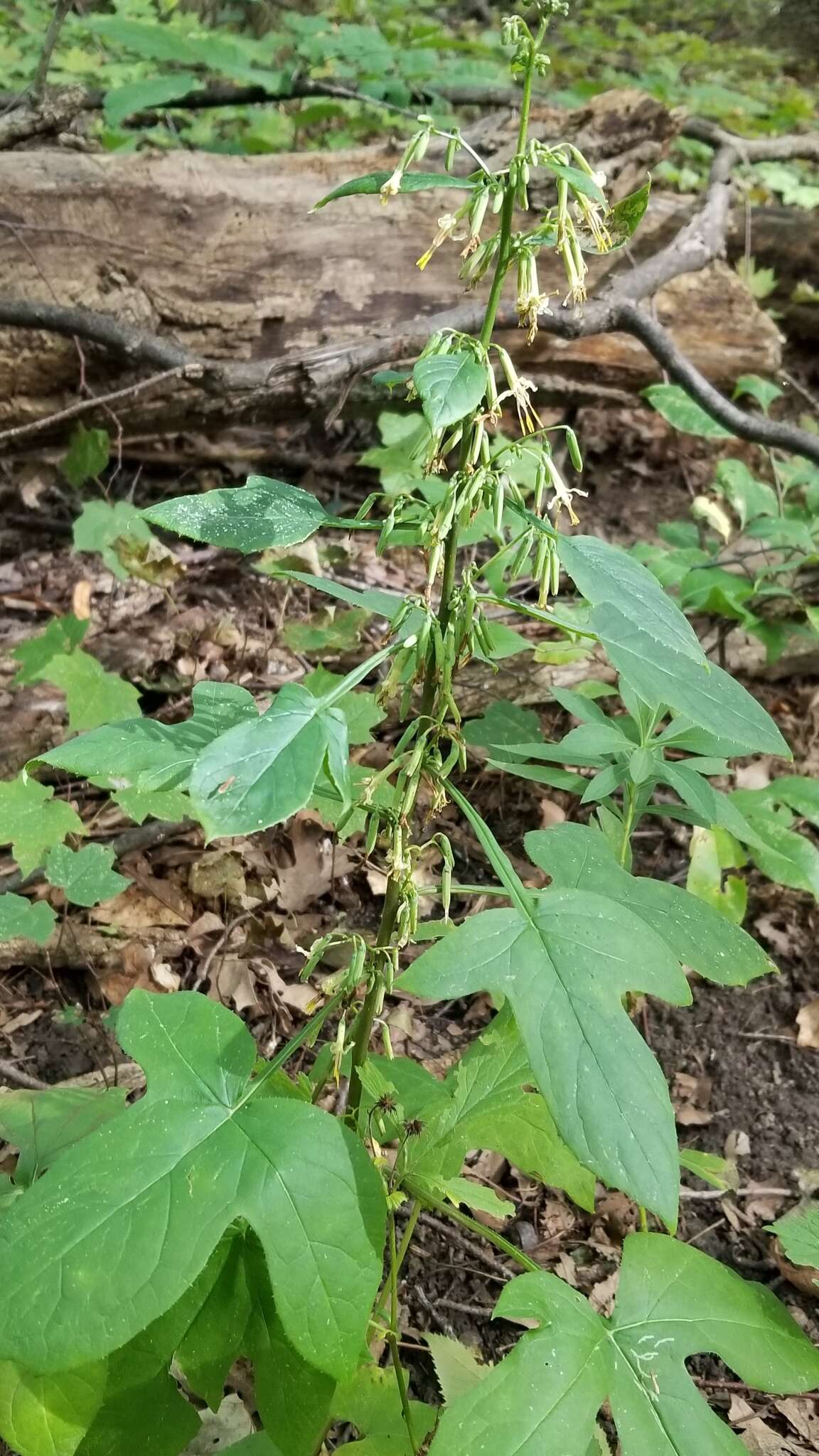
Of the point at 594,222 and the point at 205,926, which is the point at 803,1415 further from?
the point at 594,222

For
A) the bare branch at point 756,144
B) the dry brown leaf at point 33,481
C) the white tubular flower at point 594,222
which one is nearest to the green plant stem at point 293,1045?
the white tubular flower at point 594,222

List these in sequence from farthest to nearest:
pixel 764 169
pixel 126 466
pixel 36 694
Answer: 1. pixel 764 169
2. pixel 126 466
3. pixel 36 694

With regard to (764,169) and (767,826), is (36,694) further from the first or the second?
(764,169)

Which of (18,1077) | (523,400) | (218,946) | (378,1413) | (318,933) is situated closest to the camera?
(523,400)

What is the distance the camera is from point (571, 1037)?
108cm

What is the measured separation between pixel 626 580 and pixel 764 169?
587cm

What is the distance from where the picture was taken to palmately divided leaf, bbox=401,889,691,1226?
3.40 feet

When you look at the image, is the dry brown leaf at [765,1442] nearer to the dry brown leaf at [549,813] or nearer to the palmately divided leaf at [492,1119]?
the palmately divided leaf at [492,1119]

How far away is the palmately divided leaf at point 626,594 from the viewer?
106 cm

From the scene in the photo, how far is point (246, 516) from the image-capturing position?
121 cm

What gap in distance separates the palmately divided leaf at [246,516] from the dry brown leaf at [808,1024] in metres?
2.11

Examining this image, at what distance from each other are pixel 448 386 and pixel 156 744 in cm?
62

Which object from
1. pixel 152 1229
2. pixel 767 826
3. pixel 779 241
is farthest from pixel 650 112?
pixel 152 1229

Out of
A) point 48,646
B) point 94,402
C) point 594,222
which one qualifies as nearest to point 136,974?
point 48,646
